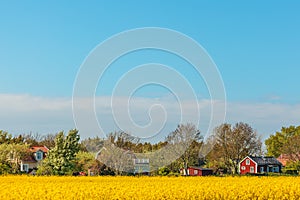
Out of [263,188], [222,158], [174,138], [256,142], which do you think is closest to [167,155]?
[174,138]

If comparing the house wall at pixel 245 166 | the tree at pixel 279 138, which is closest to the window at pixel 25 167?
the house wall at pixel 245 166

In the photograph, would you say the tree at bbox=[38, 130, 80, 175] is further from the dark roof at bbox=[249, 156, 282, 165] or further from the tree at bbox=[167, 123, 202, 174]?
the dark roof at bbox=[249, 156, 282, 165]

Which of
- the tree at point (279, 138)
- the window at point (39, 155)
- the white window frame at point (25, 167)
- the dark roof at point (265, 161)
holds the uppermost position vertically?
the tree at point (279, 138)

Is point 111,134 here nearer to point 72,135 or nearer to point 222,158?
point 72,135

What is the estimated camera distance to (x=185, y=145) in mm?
58469

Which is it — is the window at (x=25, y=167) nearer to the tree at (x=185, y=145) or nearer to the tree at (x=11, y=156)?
the tree at (x=11, y=156)

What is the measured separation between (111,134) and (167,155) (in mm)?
9063

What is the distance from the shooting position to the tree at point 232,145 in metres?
62.0

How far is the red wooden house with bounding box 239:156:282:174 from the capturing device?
71250mm

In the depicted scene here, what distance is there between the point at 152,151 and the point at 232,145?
10.9 metres

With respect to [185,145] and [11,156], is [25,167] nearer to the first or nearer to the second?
[11,156]

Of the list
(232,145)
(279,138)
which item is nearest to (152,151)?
(232,145)

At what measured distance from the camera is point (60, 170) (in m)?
49.8

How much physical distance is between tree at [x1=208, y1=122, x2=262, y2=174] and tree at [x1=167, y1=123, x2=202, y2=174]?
288cm
